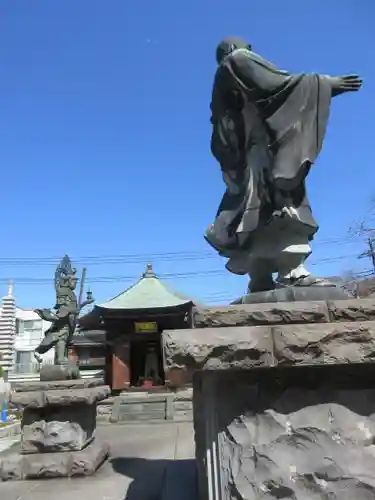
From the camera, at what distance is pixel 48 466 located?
443 cm

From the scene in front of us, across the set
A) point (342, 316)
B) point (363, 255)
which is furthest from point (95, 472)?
point (363, 255)

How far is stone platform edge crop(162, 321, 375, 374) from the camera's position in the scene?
1789mm

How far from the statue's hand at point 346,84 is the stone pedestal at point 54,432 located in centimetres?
395

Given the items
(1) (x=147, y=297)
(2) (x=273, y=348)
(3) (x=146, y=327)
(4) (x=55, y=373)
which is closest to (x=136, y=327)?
(3) (x=146, y=327)

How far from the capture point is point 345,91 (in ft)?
8.72

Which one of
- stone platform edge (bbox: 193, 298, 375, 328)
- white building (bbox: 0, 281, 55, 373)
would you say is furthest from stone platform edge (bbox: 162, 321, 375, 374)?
white building (bbox: 0, 281, 55, 373)

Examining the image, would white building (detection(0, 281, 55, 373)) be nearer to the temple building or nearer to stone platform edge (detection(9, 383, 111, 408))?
the temple building

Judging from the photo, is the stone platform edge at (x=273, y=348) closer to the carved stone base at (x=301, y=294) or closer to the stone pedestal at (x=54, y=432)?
the carved stone base at (x=301, y=294)

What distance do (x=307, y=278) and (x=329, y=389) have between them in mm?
734

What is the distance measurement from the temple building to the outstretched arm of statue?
668 inches

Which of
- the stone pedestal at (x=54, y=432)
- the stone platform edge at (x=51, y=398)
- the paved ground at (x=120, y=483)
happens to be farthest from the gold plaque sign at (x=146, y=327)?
the stone platform edge at (x=51, y=398)

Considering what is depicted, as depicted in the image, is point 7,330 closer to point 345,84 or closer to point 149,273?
point 149,273

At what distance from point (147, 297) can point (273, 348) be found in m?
20.2

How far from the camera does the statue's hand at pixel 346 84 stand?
2.62 m
